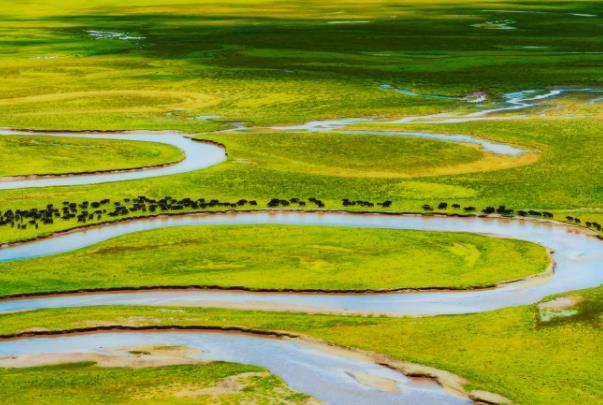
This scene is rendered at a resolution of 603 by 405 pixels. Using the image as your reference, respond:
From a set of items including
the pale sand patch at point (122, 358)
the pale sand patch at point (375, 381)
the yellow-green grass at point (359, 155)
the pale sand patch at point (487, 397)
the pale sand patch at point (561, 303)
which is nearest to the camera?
the pale sand patch at point (487, 397)

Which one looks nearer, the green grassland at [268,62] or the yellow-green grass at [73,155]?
the yellow-green grass at [73,155]

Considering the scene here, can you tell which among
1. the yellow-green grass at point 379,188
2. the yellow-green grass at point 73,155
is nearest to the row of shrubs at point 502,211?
the yellow-green grass at point 379,188

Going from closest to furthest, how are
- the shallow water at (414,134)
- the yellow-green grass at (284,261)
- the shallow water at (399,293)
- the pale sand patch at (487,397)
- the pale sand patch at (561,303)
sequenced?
the pale sand patch at (487,397) → the pale sand patch at (561,303) → the shallow water at (399,293) → the yellow-green grass at (284,261) → the shallow water at (414,134)

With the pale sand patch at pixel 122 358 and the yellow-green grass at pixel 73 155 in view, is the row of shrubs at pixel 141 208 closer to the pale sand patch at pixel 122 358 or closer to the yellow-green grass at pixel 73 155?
the yellow-green grass at pixel 73 155

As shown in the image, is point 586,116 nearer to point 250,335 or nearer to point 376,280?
point 376,280

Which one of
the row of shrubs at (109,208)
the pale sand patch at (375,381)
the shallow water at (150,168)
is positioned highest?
the pale sand patch at (375,381)

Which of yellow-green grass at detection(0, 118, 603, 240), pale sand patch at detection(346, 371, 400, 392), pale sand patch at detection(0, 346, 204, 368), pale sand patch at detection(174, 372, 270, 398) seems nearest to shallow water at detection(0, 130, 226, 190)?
yellow-green grass at detection(0, 118, 603, 240)
